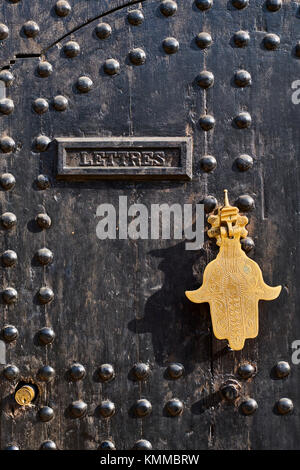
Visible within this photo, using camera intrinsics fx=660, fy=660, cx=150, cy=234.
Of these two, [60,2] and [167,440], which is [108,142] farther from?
[167,440]

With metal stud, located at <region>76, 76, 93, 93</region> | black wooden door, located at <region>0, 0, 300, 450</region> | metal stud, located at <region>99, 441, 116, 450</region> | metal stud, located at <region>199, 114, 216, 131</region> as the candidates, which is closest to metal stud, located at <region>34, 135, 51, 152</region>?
black wooden door, located at <region>0, 0, 300, 450</region>

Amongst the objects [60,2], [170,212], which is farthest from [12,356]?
[60,2]

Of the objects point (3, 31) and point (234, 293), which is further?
point (3, 31)

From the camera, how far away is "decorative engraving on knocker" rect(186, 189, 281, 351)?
1384 mm

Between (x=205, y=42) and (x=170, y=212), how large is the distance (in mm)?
387

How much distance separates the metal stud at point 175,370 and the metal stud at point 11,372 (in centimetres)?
33

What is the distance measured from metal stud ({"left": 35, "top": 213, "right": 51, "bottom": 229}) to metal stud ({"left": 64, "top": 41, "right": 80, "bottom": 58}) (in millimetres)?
366

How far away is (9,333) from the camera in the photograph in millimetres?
1447

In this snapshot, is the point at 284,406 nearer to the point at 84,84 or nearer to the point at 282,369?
the point at 282,369

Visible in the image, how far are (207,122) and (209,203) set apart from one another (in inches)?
7.0

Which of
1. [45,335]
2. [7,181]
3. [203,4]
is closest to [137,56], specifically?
[203,4]

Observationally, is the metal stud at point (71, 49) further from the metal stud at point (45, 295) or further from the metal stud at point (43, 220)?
the metal stud at point (45, 295)

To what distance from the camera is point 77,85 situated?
1.48 meters
